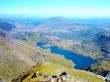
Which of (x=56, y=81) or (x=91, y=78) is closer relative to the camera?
(x=56, y=81)

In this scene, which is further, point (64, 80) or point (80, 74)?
point (80, 74)

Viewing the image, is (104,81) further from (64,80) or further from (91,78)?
(64,80)

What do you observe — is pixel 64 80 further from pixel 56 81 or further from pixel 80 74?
pixel 80 74

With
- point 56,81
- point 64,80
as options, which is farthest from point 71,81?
point 56,81

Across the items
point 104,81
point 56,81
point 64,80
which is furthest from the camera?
point 104,81

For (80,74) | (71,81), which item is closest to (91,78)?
(80,74)

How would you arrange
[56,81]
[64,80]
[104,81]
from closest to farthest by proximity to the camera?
[56,81] < [64,80] < [104,81]

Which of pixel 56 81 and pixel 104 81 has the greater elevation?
pixel 56 81

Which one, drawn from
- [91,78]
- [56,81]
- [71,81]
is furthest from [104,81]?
[56,81]

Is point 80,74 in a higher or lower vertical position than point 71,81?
lower
